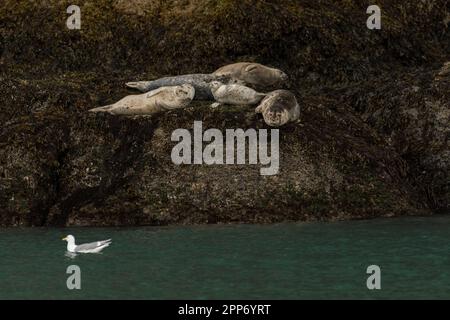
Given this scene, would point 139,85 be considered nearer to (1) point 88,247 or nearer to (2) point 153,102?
(2) point 153,102

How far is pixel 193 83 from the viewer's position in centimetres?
1900

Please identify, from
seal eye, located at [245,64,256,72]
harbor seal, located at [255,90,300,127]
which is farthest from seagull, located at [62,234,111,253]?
seal eye, located at [245,64,256,72]

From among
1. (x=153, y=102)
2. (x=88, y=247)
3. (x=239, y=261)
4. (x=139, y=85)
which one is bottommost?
(x=239, y=261)

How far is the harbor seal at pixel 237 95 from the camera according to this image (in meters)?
18.2

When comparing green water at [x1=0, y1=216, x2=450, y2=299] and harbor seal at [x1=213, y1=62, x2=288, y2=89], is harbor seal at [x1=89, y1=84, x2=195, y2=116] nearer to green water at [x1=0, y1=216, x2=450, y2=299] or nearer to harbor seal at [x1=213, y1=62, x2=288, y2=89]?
harbor seal at [x1=213, y1=62, x2=288, y2=89]

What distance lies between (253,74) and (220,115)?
111 inches

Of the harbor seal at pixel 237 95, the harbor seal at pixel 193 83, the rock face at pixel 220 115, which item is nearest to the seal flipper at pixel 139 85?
the harbor seal at pixel 193 83

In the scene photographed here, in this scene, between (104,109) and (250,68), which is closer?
(104,109)

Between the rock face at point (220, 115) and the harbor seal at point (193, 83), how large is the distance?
0.63 m

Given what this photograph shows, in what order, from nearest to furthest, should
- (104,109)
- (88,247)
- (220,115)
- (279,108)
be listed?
(88,247), (279,108), (220,115), (104,109)

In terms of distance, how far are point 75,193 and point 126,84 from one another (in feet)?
12.5

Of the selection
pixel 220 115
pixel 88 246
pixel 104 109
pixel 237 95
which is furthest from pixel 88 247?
pixel 237 95

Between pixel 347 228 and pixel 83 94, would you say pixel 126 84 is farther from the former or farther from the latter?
pixel 347 228

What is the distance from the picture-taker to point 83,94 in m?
18.8
